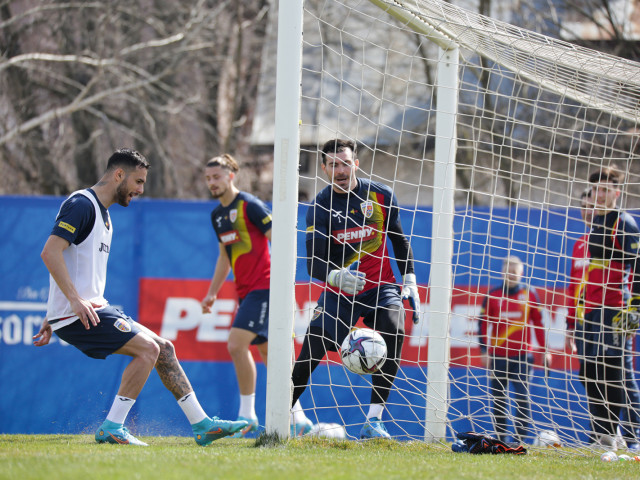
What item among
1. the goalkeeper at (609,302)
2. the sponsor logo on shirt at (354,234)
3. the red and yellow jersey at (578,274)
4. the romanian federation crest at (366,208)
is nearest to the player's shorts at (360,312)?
the sponsor logo on shirt at (354,234)

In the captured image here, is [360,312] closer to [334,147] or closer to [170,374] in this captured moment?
[334,147]

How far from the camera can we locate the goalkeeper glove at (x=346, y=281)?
499 centimetres

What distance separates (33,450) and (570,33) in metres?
11.7

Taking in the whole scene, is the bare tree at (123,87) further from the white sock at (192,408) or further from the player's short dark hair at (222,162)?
the white sock at (192,408)

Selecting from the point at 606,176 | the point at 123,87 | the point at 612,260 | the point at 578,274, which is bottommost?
the point at 578,274

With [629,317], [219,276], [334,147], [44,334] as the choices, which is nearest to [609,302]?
[629,317]

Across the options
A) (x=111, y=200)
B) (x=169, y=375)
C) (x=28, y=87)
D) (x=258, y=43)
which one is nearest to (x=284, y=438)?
(x=169, y=375)

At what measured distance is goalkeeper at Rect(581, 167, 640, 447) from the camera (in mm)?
5969

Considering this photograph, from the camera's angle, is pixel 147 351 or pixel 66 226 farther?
pixel 147 351

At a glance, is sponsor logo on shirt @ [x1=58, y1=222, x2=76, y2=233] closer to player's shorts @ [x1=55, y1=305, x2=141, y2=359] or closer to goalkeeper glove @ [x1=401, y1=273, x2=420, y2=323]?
player's shorts @ [x1=55, y1=305, x2=141, y2=359]

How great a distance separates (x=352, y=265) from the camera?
218 inches

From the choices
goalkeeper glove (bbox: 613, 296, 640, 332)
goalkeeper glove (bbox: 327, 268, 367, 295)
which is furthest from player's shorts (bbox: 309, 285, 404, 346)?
goalkeeper glove (bbox: 613, 296, 640, 332)

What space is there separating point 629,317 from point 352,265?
2471 mm

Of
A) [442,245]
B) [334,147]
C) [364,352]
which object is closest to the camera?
[364,352]
